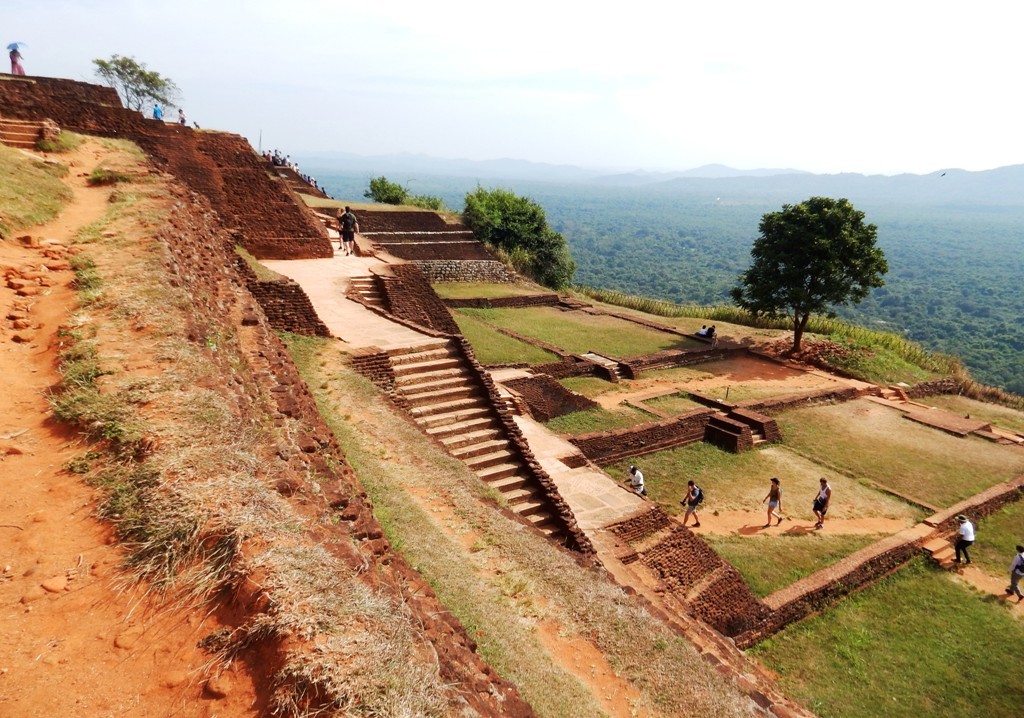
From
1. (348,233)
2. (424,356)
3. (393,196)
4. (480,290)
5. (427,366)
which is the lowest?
(480,290)

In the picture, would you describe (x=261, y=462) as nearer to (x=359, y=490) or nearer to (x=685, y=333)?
(x=359, y=490)

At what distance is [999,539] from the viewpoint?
1163cm

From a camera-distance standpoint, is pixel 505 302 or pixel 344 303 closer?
pixel 344 303

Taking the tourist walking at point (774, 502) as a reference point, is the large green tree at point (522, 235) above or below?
above

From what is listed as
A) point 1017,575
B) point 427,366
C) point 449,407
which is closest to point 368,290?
point 427,366

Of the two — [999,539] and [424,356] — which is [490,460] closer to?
[424,356]

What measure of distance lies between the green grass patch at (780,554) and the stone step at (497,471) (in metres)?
3.93

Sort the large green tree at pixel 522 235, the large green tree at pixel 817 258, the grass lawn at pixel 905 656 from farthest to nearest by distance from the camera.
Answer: the large green tree at pixel 522 235 → the large green tree at pixel 817 258 → the grass lawn at pixel 905 656

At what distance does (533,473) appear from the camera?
930 centimetres

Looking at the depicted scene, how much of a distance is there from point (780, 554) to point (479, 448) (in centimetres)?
569

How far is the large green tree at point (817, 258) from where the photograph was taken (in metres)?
21.5

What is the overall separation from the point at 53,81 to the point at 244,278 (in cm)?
941

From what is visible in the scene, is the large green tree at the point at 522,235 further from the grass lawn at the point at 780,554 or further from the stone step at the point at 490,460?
the grass lawn at the point at 780,554

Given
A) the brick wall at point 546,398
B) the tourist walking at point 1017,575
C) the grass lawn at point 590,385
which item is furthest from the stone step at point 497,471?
the tourist walking at point 1017,575
